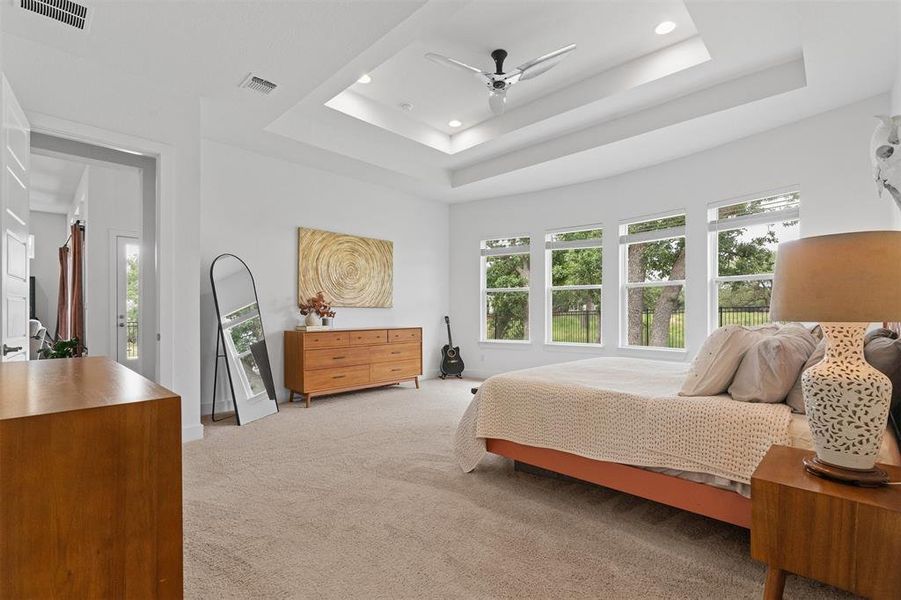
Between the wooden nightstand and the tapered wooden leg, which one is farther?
the tapered wooden leg

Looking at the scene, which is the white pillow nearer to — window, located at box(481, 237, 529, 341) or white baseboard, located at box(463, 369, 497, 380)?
window, located at box(481, 237, 529, 341)

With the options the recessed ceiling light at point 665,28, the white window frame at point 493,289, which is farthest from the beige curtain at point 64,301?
the recessed ceiling light at point 665,28

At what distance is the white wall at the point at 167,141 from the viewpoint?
300cm

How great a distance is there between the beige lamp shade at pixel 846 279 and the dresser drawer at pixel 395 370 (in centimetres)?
441

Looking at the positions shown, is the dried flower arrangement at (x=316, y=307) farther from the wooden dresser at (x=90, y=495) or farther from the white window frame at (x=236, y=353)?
the wooden dresser at (x=90, y=495)

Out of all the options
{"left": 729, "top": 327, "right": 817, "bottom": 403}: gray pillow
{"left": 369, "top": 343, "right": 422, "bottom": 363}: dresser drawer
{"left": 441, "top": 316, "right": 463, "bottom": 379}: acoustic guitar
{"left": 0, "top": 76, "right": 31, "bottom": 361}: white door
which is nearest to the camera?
{"left": 729, "top": 327, "right": 817, "bottom": 403}: gray pillow

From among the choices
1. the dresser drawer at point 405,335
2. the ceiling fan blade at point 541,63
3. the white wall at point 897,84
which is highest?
the ceiling fan blade at point 541,63

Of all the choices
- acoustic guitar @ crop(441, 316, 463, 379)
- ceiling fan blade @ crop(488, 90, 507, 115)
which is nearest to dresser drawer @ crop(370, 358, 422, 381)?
acoustic guitar @ crop(441, 316, 463, 379)

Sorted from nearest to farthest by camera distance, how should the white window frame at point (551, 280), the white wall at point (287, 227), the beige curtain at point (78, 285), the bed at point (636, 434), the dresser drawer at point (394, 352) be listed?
1. the bed at point (636, 434)
2. the white wall at point (287, 227)
3. the dresser drawer at point (394, 352)
4. the beige curtain at point (78, 285)
5. the white window frame at point (551, 280)

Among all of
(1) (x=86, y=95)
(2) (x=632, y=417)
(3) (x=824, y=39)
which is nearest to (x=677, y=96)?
(3) (x=824, y=39)

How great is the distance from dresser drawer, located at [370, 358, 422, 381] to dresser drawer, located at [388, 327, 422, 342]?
0.27 metres

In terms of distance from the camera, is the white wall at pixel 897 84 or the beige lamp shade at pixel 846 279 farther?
the white wall at pixel 897 84

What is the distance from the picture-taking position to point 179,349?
3498 mm

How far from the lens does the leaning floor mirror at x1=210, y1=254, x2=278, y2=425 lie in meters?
4.14
